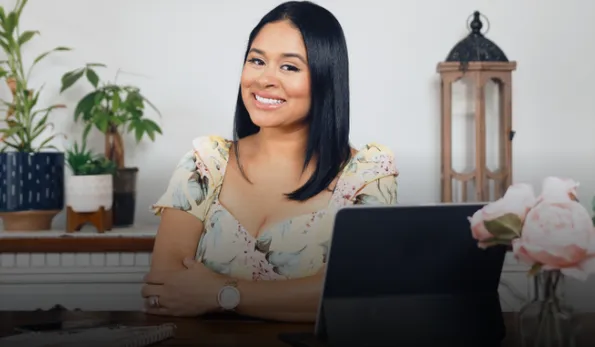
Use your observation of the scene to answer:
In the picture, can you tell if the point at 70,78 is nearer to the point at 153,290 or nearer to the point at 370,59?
the point at 370,59

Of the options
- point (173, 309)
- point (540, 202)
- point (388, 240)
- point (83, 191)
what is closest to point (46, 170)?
point (83, 191)

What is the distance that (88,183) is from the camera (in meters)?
1.93

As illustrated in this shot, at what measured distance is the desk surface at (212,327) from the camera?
37.6 inches

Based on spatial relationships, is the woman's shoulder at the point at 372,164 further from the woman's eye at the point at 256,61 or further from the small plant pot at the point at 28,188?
the small plant pot at the point at 28,188

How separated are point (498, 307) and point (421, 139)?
4.00 feet

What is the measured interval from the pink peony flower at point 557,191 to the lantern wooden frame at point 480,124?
1224 mm

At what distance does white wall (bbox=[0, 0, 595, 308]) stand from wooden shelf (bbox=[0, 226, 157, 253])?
8.7 inches

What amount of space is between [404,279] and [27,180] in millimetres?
1345

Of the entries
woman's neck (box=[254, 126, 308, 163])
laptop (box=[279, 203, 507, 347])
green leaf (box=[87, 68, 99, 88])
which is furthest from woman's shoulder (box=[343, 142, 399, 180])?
green leaf (box=[87, 68, 99, 88])

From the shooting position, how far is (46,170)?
200cm

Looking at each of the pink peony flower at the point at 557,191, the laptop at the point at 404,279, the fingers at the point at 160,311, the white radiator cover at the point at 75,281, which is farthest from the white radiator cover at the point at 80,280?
the pink peony flower at the point at 557,191

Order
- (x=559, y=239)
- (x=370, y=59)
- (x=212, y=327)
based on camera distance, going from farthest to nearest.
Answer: (x=370, y=59) < (x=212, y=327) < (x=559, y=239)

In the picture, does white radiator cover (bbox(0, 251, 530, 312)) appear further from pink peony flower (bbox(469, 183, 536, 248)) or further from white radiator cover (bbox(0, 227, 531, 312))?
pink peony flower (bbox(469, 183, 536, 248))

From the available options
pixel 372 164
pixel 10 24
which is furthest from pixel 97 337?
pixel 10 24
